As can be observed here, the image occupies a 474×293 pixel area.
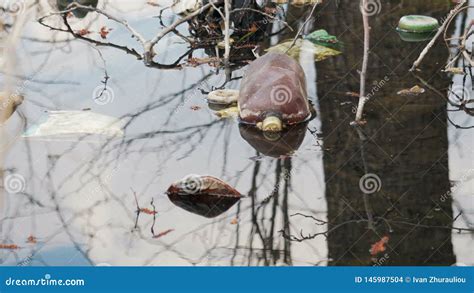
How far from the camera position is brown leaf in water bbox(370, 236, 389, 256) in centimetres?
429

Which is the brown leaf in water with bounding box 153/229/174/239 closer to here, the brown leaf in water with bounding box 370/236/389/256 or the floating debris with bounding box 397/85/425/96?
the brown leaf in water with bounding box 370/236/389/256

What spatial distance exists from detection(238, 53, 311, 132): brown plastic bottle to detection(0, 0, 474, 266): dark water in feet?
0.47

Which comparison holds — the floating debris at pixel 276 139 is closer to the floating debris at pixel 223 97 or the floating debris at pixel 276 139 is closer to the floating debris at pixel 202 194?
the floating debris at pixel 223 97

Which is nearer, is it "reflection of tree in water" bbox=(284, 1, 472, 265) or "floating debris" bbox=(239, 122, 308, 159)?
"reflection of tree in water" bbox=(284, 1, 472, 265)

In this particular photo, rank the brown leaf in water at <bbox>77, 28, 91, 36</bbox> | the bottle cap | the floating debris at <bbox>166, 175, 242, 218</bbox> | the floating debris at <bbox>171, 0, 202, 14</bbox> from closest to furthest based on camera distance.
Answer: the floating debris at <bbox>166, 175, 242, 218</bbox>, the bottle cap, the brown leaf in water at <bbox>77, 28, 91, 36</bbox>, the floating debris at <bbox>171, 0, 202, 14</bbox>

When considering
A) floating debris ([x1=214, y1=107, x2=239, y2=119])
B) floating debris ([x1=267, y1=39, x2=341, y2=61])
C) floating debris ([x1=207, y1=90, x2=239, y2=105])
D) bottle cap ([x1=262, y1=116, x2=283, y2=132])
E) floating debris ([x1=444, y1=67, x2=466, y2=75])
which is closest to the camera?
bottle cap ([x1=262, y1=116, x2=283, y2=132])

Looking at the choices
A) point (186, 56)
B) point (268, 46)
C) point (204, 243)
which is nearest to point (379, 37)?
point (268, 46)

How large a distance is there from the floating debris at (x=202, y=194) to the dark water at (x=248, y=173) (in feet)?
0.23

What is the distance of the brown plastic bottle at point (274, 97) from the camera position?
582cm

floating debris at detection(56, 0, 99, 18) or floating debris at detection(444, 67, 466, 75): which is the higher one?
floating debris at detection(56, 0, 99, 18)

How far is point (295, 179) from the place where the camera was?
5129 millimetres

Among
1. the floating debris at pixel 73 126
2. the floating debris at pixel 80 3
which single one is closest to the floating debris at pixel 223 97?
the floating debris at pixel 73 126

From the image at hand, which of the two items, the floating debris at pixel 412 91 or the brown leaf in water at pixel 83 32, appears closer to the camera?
the floating debris at pixel 412 91

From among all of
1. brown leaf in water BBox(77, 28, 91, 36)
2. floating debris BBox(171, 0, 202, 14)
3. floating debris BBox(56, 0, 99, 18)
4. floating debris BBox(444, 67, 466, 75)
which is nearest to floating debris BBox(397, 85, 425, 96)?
floating debris BBox(444, 67, 466, 75)
